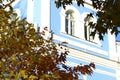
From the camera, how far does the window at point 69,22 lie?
2332 cm

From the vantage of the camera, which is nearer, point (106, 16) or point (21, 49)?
point (106, 16)

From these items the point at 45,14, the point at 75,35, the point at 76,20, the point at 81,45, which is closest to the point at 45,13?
the point at 45,14

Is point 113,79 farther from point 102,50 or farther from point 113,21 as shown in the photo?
point 113,21

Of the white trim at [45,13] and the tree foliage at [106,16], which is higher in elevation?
the tree foliage at [106,16]

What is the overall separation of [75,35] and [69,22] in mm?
793

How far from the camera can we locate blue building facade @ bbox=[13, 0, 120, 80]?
2214 centimetres

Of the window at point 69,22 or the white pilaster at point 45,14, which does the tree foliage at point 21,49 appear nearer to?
the white pilaster at point 45,14

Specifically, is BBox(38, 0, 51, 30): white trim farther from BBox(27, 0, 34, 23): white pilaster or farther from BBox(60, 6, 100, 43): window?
BBox(60, 6, 100, 43): window

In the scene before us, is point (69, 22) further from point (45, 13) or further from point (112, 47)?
point (112, 47)

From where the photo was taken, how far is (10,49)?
10.8 metres

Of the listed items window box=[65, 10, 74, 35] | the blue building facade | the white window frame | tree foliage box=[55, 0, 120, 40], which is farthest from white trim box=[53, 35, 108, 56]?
tree foliage box=[55, 0, 120, 40]

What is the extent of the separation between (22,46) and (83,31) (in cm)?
1343

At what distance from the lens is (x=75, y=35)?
23359mm

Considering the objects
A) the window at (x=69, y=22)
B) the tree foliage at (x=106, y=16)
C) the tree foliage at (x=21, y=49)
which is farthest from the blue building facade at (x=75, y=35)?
the tree foliage at (x=106, y=16)
